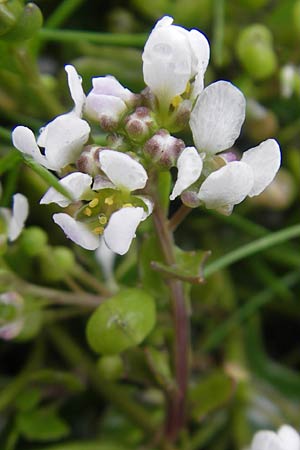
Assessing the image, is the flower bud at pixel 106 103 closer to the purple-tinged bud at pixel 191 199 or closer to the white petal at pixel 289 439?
the purple-tinged bud at pixel 191 199

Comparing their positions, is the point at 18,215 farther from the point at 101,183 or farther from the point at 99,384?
the point at 99,384

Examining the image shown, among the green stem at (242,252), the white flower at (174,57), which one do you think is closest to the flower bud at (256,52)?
the green stem at (242,252)

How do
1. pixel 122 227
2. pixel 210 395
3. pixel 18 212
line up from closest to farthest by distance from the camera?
pixel 122 227
pixel 18 212
pixel 210 395

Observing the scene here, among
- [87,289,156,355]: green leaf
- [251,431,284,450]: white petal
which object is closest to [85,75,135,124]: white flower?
[87,289,156,355]: green leaf

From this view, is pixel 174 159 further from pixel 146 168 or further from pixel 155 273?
pixel 155 273

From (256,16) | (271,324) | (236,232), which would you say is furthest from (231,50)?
(271,324)

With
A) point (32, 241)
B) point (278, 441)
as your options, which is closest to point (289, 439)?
point (278, 441)
